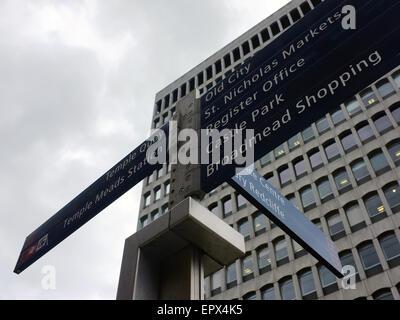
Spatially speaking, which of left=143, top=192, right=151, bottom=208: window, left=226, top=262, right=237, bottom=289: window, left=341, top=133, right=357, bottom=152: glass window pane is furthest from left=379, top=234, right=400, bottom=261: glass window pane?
left=143, top=192, right=151, bottom=208: window

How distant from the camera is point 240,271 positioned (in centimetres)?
3712

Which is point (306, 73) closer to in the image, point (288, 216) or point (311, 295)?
point (288, 216)

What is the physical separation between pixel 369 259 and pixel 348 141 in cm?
1207

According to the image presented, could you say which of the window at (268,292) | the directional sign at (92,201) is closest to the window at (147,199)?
the window at (268,292)

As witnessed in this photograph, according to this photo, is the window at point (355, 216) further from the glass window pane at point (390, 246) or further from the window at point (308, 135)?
the window at point (308, 135)

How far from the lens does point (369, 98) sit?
39750mm

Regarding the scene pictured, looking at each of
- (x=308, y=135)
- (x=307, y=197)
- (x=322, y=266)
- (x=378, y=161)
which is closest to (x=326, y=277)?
(x=322, y=266)

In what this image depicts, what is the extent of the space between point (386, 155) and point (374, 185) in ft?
9.60

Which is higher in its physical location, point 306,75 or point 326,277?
point 326,277

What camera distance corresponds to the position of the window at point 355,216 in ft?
105

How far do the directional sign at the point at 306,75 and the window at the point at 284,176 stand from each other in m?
35.0

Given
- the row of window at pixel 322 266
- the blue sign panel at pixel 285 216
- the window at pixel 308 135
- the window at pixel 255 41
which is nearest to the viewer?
the blue sign panel at pixel 285 216

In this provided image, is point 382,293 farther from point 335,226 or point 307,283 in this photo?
point 335,226
